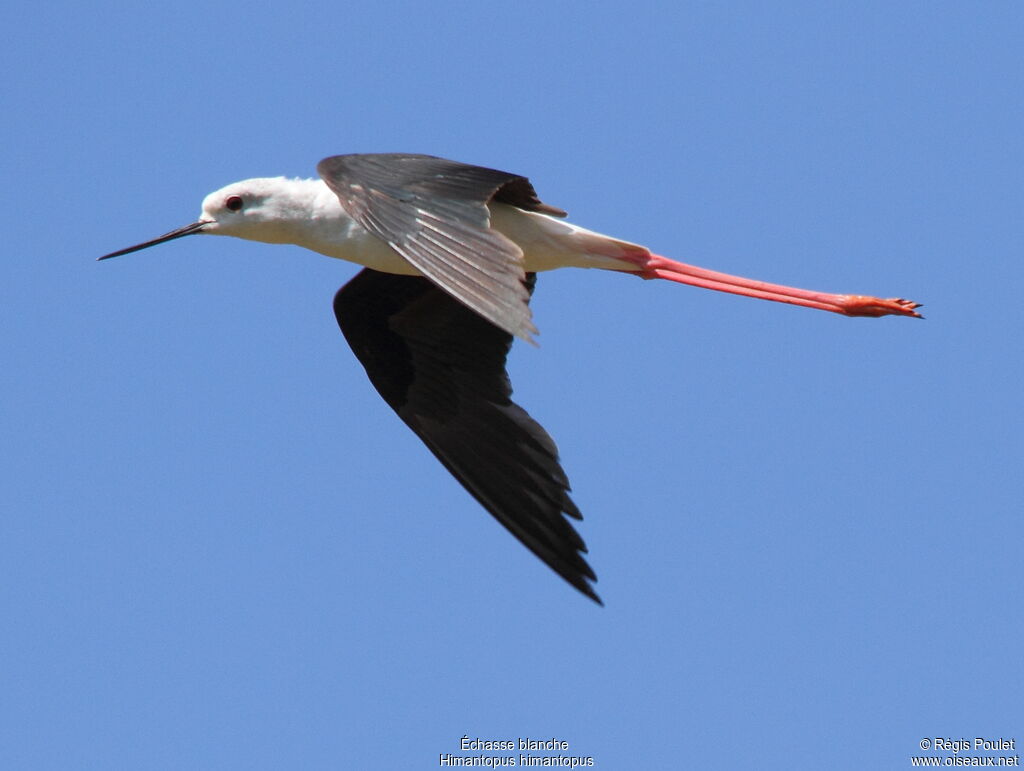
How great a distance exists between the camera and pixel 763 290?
9.22 metres

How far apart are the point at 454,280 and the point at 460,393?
89.3 inches

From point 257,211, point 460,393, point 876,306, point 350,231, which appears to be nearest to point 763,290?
point 876,306

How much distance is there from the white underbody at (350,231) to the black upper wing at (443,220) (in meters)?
0.50

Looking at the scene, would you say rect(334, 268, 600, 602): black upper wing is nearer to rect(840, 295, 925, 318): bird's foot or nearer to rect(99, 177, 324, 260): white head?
rect(99, 177, 324, 260): white head

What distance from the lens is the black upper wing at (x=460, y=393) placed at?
8523 mm

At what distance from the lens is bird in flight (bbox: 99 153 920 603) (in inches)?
289

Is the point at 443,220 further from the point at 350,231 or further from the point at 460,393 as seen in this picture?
the point at 460,393

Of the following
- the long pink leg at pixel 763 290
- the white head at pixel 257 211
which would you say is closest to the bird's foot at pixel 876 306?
the long pink leg at pixel 763 290

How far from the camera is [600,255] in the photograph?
905cm

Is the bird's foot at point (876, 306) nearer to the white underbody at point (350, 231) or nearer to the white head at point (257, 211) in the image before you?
the white underbody at point (350, 231)

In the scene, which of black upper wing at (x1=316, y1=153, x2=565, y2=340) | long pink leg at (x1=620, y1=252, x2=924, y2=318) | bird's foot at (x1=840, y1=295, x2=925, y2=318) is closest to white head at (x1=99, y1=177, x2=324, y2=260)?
black upper wing at (x1=316, y1=153, x2=565, y2=340)

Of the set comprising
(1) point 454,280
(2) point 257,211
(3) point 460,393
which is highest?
(2) point 257,211

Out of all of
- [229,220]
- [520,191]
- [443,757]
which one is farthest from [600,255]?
[443,757]

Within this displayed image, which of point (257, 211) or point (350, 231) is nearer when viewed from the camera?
point (350, 231)
